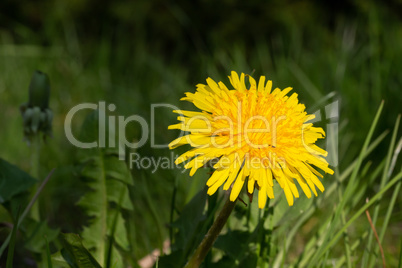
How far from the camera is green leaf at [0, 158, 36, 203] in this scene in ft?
2.99

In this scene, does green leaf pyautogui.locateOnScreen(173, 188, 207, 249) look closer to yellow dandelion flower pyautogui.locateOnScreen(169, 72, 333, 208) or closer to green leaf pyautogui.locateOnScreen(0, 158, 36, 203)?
yellow dandelion flower pyautogui.locateOnScreen(169, 72, 333, 208)

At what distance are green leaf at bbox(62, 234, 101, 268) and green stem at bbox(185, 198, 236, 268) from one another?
169 mm

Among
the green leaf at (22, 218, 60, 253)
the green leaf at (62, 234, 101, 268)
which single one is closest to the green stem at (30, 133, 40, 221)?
the green leaf at (22, 218, 60, 253)

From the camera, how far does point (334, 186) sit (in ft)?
3.50

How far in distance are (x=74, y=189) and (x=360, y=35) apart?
6.00 feet

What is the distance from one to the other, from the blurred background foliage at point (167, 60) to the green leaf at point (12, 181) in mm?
386

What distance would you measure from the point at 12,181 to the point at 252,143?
545 millimetres

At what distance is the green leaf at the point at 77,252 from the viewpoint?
69 centimetres

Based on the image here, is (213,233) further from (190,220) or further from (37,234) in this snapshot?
(37,234)

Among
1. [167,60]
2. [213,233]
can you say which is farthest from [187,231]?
[167,60]

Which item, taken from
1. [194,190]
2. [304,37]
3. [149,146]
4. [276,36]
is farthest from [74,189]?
[304,37]

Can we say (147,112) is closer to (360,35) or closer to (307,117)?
(307,117)

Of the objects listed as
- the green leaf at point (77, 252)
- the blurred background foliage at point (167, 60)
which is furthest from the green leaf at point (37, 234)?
the blurred background foliage at point (167, 60)

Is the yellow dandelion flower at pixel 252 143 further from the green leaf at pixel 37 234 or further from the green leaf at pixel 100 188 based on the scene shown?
the green leaf at pixel 37 234
